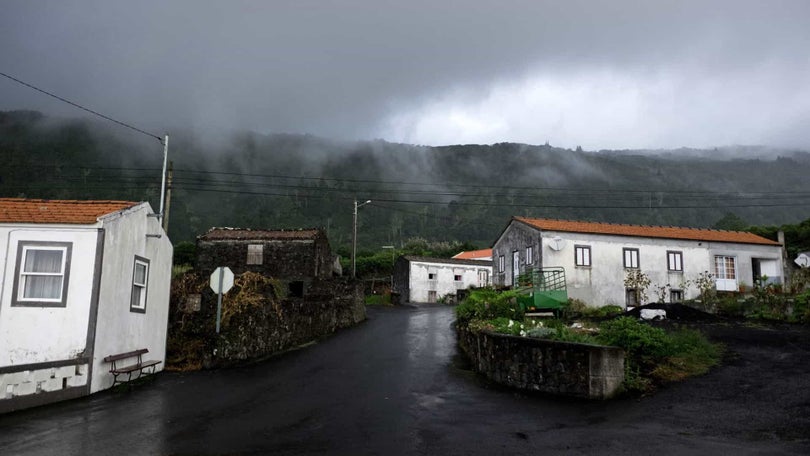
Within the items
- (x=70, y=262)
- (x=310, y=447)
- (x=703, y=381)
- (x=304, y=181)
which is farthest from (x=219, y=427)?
(x=304, y=181)

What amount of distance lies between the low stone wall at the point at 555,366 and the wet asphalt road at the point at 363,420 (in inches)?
17.1

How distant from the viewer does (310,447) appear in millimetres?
8562

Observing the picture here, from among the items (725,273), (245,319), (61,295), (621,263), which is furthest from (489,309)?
(725,273)

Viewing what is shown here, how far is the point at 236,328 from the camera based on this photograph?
1747cm

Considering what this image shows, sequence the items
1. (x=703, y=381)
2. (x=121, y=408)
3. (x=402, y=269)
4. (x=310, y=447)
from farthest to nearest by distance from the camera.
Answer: (x=402, y=269)
(x=703, y=381)
(x=121, y=408)
(x=310, y=447)

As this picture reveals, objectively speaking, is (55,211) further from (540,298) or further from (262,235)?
(262,235)

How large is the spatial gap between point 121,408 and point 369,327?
15.7 m

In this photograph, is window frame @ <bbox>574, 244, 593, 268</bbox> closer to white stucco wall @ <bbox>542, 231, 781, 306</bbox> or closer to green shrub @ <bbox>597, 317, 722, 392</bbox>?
white stucco wall @ <bbox>542, 231, 781, 306</bbox>

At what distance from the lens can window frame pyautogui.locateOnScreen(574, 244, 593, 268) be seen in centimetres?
3281

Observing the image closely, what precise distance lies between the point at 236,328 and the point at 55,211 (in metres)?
5.95

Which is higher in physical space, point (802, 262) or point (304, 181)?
point (304, 181)

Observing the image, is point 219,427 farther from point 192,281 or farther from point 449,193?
point 449,193

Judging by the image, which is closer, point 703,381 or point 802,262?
point 703,381

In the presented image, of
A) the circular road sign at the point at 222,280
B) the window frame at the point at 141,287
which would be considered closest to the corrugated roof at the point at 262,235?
the circular road sign at the point at 222,280
